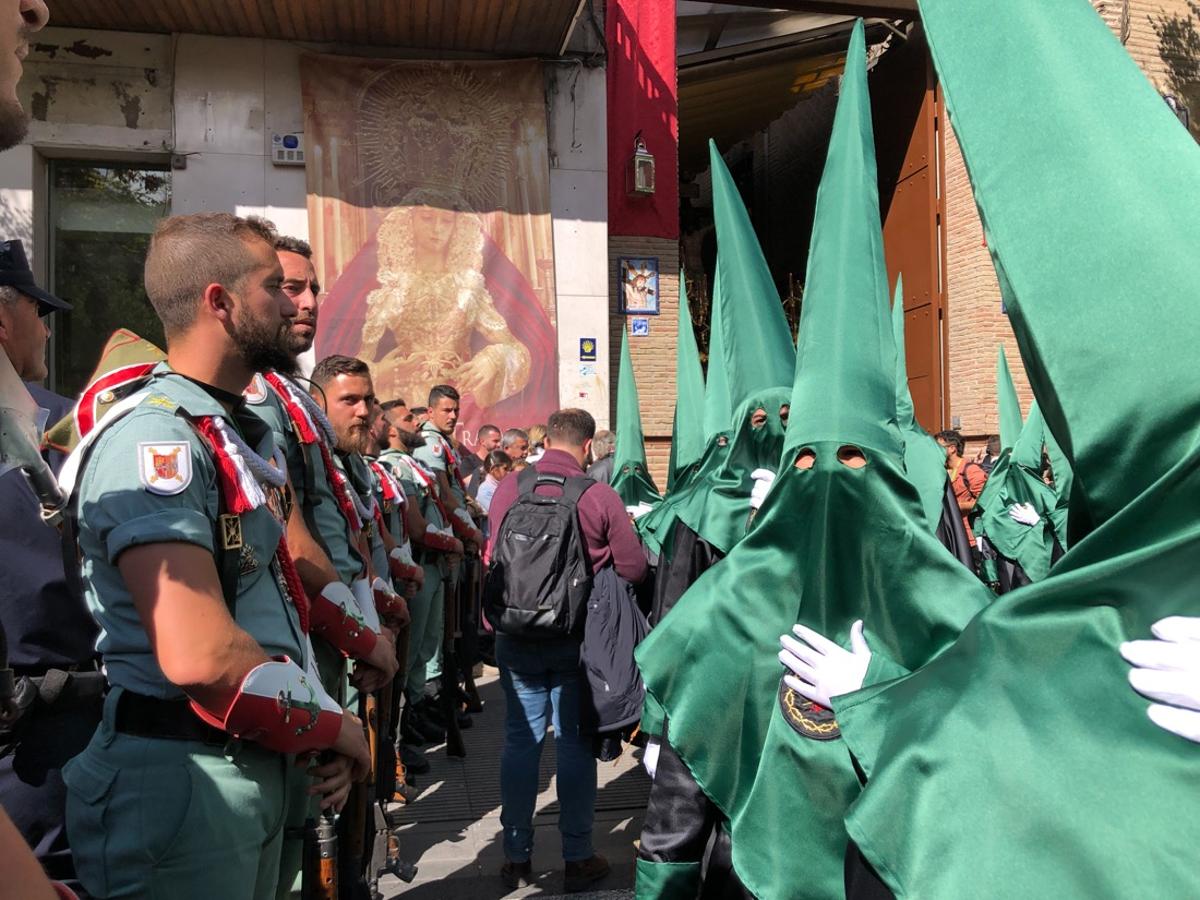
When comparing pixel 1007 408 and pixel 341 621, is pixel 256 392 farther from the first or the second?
pixel 1007 408

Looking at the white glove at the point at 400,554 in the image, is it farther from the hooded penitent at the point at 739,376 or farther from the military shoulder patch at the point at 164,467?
the military shoulder patch at the point at 164,467

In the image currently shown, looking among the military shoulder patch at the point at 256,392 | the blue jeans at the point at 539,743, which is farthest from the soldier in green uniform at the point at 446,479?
the military shoulder patch at the point at 256,392

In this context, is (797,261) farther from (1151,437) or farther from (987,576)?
(1151,437)

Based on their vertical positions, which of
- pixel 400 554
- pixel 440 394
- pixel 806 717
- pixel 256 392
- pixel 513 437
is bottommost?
pixel 400 554

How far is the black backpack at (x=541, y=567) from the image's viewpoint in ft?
15.2

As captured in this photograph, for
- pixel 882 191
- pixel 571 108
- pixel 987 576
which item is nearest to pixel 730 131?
pixel 882 191

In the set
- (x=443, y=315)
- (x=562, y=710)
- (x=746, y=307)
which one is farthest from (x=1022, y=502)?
A: (x=443, y=315)

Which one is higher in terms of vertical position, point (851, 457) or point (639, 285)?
point (639, 285)

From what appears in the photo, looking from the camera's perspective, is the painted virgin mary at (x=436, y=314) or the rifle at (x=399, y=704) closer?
the rifle at (x=399, y=704)

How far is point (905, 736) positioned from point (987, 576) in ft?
24.4

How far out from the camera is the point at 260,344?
7.27ft

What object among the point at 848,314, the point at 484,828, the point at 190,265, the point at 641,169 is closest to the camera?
the point at 190,265

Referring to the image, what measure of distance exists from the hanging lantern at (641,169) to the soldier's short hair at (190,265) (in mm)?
10800

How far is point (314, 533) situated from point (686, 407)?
4.66 metres
